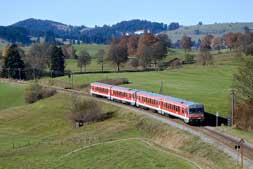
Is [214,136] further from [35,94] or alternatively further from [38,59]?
[38,59]

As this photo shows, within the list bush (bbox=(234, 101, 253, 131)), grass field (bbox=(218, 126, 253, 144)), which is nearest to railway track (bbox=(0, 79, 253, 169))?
grass field (bbox=(218, 126, 253, 144))

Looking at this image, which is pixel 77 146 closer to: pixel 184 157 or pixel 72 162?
pixel 72 162

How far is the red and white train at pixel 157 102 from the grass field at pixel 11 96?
19.7 metres

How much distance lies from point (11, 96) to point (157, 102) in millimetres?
56467

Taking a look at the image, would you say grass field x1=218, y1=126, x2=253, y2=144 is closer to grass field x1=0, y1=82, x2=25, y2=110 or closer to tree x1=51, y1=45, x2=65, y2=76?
grass field x1=0, y1=82, x2=25, y2=110

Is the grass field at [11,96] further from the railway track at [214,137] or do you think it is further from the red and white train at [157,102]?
the railway track at [214,137]

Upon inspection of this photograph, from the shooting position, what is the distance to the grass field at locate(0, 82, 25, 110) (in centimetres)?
11362

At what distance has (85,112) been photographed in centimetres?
7800

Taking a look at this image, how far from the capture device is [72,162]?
5169cm

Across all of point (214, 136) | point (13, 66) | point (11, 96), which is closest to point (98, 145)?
point (214, 136)

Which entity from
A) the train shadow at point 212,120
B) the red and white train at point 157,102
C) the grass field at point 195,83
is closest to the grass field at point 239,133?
the red and white train at point 157,102

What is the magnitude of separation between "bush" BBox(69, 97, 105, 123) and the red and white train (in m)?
6.43

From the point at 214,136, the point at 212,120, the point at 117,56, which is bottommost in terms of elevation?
the point at 212,120

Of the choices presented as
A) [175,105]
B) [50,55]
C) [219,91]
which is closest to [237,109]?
[175,105]
